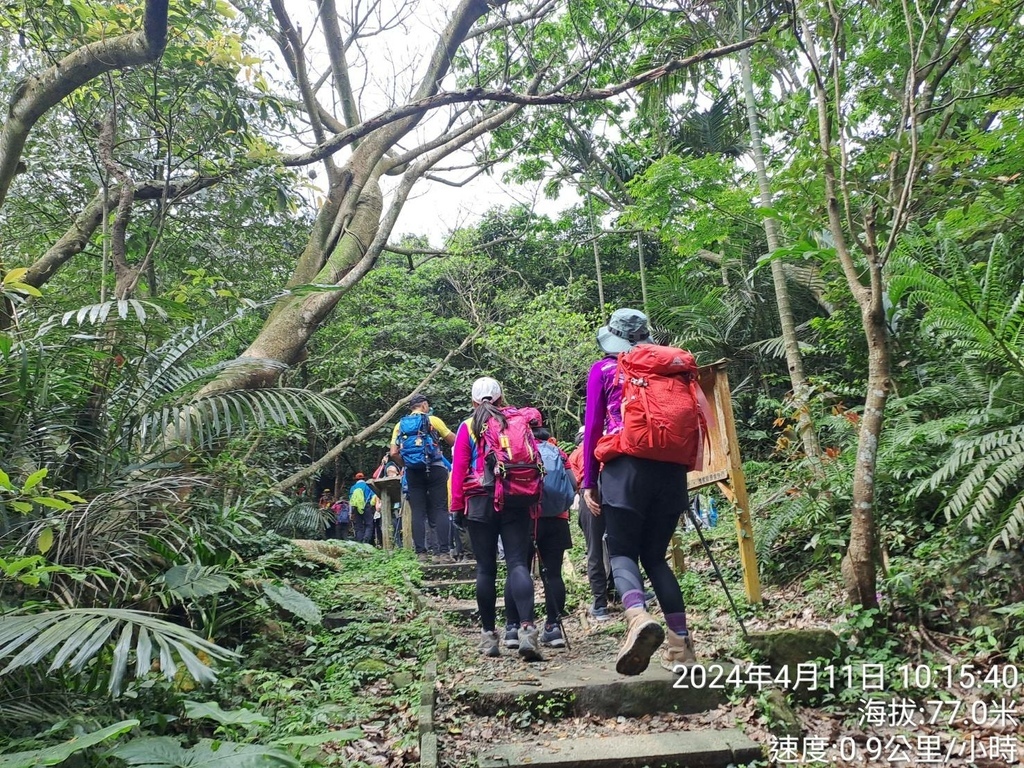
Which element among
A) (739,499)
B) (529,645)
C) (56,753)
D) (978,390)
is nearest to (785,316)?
(978,390)

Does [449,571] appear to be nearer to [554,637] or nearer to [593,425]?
[554,637]

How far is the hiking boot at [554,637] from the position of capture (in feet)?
16.0

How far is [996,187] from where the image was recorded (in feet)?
18.6

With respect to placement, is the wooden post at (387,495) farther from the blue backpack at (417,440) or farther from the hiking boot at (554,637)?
the hiking boot at (554,637)

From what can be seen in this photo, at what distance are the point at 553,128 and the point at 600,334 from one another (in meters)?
12.2

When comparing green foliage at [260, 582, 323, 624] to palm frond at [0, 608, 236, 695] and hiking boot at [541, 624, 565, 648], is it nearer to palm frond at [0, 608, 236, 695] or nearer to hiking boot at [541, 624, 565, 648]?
hiking boot at [541, 624, 565, 648]

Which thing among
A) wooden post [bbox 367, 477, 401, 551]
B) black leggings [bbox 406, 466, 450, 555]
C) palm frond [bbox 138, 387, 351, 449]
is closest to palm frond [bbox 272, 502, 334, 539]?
wooden post [bbox 367, 477, 401, 551]

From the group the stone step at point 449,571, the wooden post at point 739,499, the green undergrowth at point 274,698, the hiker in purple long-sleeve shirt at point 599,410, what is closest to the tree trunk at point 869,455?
the wooden post at point 739,499

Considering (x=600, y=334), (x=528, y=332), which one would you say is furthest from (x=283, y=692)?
(x=528, y=332)

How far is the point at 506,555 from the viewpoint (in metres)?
4.66

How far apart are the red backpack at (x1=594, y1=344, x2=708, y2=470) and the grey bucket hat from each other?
0.25 m

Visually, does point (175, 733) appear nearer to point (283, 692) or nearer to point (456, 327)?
point (283, 692)

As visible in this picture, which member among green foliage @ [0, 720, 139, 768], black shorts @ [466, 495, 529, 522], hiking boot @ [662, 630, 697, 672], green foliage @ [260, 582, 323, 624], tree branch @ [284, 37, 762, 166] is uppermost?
tree branch @ [284, 37, 762, 166]

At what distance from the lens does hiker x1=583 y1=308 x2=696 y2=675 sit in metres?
3.62
